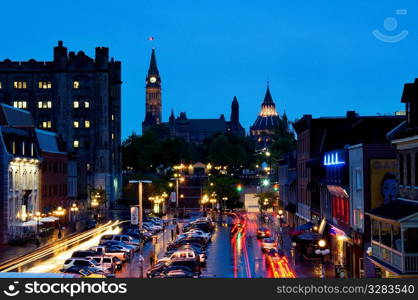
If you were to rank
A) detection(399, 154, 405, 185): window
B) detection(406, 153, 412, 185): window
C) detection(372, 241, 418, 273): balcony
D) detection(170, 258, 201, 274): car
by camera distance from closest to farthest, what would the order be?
1. detection(372, 241, 418, 273): balcony
2. detection(406, 153, 412, 185): window
3. detection(399, 154, 405, 185): window
4. detection(170, 258, 201, 274): car

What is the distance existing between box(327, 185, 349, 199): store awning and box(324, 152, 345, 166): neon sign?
176 cm

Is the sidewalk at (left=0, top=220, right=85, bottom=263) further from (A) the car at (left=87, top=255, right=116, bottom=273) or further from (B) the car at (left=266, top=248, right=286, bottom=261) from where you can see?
(B) the car at (left=266, top=248, right=286, bottom=261)

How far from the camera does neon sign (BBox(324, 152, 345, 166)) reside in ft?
178

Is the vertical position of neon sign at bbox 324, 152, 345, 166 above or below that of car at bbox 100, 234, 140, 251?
above

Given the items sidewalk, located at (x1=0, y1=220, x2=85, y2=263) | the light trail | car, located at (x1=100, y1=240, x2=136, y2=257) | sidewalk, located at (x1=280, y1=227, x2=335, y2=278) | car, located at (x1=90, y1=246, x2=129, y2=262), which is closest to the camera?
sidewalk, located at (x1=280, y1=227, x2=335, y2=278)

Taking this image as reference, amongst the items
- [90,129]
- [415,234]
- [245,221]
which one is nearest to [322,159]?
[415,234]

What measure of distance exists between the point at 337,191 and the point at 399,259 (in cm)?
2272

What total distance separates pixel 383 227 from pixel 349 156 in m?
11.8

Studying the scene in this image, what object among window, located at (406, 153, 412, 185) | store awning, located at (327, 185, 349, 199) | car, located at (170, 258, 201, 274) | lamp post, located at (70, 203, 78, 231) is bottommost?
car, located at (170, 258, 201, 274)

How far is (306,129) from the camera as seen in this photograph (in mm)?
79625

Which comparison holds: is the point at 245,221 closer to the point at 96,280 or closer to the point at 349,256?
the point at 349,256

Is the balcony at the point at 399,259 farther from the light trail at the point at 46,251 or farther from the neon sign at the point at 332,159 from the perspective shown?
the light trail at the point at 46,251

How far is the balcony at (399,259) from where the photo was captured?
3275 centimetres

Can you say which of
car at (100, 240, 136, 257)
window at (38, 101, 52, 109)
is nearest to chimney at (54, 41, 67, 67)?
window at (38, 101, 52, 109)
